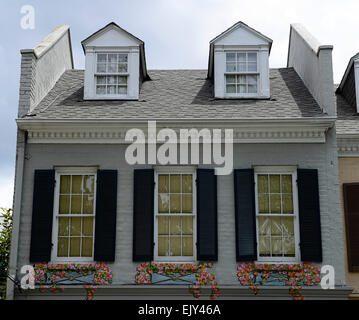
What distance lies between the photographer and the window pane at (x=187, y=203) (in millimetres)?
11695

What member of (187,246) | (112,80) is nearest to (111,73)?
(112,80)

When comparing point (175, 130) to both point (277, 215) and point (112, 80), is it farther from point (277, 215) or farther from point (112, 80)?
point (277, 215)

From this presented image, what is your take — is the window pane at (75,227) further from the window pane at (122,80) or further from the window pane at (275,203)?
the window pane at (275,203)

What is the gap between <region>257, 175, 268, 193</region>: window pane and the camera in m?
11.8

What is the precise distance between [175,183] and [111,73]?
3626mm

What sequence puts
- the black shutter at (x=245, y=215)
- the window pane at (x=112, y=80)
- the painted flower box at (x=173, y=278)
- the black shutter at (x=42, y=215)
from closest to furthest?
the painted flower box at (x=173, y=278) < the black shutter at (x=245, y=215) < the black shutter at (x=42, y=215) < the window pane at (x=112, y=80)

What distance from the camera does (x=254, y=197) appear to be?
11.6 m

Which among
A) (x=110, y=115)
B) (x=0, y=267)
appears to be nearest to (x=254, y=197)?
(x=110, y=115)

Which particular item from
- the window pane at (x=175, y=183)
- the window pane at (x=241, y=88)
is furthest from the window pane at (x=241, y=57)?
the window pane at (x=175, y=183)

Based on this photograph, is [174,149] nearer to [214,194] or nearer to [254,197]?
[214,194]

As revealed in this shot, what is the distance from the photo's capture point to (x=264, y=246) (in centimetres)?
1148

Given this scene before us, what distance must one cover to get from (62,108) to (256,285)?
6236 millimetres

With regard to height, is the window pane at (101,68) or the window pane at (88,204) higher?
the window pane at (101,68)

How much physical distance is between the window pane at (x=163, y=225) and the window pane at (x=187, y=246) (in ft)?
1.46
